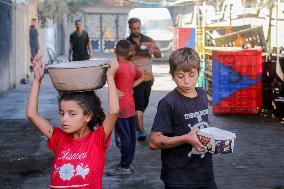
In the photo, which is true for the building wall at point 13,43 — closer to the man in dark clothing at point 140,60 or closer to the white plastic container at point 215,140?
the man in dark clothing at point 140,60

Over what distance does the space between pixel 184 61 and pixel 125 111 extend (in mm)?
3178

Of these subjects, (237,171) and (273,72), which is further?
(273,72)

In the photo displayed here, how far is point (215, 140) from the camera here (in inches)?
121

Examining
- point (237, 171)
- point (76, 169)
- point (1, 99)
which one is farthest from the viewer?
point (1, 99)

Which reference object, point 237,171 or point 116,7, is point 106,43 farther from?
point 237,171

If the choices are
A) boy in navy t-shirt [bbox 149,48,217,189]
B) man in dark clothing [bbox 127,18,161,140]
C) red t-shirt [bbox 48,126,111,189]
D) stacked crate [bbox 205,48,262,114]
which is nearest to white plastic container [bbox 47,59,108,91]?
red t-shirt [bbox 48,126,111,189]

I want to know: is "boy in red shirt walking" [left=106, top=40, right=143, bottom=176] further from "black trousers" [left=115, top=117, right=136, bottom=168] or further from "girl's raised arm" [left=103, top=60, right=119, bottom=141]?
"girl's raised arm" [left=103, top=60, right=119, bottom=141]

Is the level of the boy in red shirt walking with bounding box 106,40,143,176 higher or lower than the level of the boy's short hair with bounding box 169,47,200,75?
lower

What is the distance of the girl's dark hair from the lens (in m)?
3.37

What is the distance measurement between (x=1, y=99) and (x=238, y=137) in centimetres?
764

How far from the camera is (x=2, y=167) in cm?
713

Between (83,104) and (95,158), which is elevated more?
(83,104)

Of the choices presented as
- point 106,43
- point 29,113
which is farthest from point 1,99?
point 106,43

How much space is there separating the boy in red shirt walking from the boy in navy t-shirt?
2.92 meters
